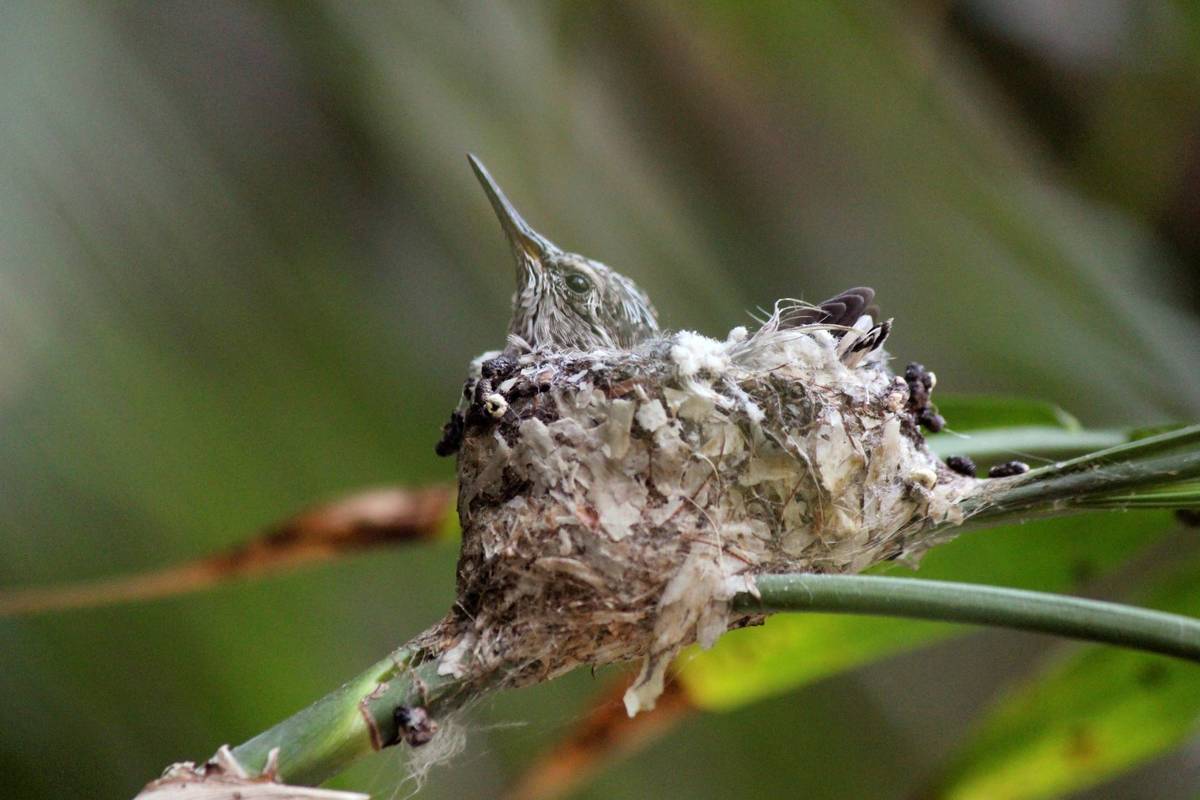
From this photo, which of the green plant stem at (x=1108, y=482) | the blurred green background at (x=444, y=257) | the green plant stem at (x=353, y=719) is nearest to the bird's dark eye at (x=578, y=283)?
the blurred green background at (x=444, y=257)

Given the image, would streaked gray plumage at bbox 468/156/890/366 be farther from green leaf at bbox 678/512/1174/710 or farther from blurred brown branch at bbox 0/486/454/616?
green leaf at bbox 678/512/1174/710

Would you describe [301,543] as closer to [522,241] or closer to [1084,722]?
[522,241]

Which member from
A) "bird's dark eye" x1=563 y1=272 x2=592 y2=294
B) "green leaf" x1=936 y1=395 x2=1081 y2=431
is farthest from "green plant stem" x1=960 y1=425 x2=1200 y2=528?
"bird's dark eye" x1=563 y1=272 x2=592 y2=294

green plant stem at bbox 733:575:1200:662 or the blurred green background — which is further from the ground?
the blurred green background

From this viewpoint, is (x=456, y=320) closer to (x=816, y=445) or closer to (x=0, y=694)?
(x=0, y=694)

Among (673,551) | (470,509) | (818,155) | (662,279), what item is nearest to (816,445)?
(673,551)

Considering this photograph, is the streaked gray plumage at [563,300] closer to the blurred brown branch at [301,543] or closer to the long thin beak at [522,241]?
the long thin beak at [522,241]

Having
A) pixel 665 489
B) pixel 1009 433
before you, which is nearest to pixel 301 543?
pixel 665 489
